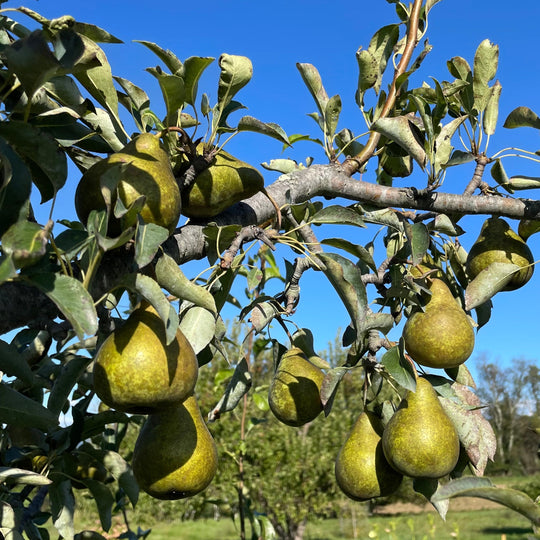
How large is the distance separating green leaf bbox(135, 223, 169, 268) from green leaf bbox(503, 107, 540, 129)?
1.37m

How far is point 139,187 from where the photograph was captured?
1033 millimetres

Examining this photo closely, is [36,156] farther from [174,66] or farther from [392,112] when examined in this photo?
[392,112]

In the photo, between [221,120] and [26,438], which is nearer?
[221,120]


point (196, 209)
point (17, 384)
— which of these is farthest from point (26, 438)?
point (196, 209)

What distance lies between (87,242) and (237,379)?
31.8 inches

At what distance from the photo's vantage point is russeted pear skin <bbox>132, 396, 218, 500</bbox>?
1227 millimetres

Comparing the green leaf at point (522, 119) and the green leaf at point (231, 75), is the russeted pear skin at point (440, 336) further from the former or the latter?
the green leaf at point (231, 75)

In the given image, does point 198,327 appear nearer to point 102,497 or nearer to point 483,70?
point 102,497

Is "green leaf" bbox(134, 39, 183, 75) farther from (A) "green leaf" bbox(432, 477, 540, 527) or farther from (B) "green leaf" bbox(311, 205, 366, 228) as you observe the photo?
(A) "green leaf" bbox(432, 477, 540, 527)

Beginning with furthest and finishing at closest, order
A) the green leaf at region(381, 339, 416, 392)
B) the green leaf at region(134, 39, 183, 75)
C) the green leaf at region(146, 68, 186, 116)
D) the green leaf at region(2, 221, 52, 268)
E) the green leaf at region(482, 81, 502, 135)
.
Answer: the green leaf at region(482, 81, 502, 135)
the green leaf at region(381, 339, 416, 392)
the green leaf at region(134, 39, 183, 75)
the green leaf at region(146, 68, 186, 116)
the green leaf at region(2, 221, 52, 268)

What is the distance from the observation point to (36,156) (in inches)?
40.8

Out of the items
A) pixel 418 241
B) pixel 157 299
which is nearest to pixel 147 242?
pixel 157 299

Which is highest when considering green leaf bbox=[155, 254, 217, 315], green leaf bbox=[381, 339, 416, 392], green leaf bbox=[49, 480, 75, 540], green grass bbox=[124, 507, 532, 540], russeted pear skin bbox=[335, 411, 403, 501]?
green leaf bbox=[155, 254, 217, 315]

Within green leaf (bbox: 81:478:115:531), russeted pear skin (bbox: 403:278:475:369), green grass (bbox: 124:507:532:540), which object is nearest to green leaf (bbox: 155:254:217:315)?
russeted pear skin (bbox: 403:278:475:369)
